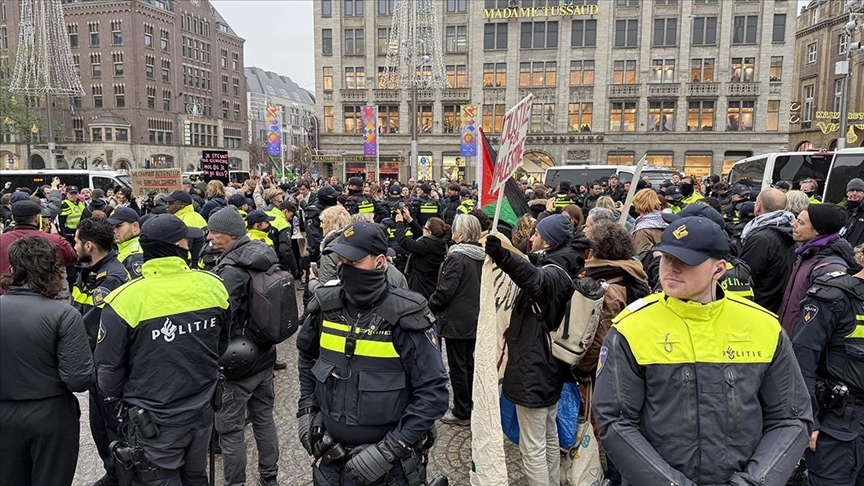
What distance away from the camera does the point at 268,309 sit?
4176 mm

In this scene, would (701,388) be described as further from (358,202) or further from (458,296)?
(358,202)

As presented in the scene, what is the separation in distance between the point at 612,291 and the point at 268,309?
267 centimetres

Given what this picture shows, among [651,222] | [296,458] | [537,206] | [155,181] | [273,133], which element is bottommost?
[296,458]

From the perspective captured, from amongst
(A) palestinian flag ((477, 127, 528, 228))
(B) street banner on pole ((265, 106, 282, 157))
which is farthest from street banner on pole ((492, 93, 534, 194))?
(B) street banner on pole ((265, 106, 282, 157))

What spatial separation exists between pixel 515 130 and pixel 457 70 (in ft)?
134

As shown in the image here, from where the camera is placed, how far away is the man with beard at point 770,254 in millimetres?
5238

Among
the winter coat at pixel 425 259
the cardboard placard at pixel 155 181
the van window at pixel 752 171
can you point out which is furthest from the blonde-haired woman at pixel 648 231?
the van window at pixel 752 171

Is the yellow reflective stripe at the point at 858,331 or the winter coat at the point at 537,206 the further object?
the winter coat at the point at 537,206

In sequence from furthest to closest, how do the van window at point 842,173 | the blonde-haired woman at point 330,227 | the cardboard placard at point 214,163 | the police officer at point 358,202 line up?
the cardboard placard at point 214,163, the van window at point 842,173, the police officer at point 358,202, the blonde-haired woman at point 330,227

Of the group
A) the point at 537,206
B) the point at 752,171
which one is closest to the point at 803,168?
the point at 752,171

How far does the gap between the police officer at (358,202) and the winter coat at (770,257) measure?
19.5ft

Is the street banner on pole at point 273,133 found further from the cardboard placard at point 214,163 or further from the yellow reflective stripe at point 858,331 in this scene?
the yellow reflective stripe at point 858,331

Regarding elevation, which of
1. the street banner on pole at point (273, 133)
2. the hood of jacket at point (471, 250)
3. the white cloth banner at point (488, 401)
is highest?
the street banner on pole at point (273, 133)

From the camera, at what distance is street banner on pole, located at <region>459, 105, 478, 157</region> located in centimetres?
2564
